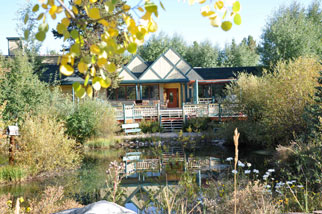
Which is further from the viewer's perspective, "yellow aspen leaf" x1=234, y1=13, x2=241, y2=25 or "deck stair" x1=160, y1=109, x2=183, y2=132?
"deck stair" x1=160, y1=109, x2=183, y2=132

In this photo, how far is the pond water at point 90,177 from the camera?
872cm

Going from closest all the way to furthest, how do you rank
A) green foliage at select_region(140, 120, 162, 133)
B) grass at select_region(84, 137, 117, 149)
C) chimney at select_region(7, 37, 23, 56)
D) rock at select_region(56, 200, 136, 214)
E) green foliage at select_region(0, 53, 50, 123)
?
rock at select_region(56, 200, 136, 214) < green foliage at select_region(0, 53, 50, 123) < grass at select_region(84, 137, 117, 149) < green foliage at select_region(140, 120, 162, 133) < chimney at select_region(7, 37, 23, 56)

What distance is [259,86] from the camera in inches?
621

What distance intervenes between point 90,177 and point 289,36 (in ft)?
80.0

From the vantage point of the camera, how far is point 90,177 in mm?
10961

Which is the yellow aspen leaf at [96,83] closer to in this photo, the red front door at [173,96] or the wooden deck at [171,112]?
the wooden deck at [171,112]

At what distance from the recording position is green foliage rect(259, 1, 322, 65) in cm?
2877

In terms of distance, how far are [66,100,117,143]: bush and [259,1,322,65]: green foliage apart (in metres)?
16.6

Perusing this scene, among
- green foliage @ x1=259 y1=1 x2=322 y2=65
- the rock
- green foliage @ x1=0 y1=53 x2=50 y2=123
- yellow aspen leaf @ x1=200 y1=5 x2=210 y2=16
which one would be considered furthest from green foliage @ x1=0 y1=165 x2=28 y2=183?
green foliage @ x1=259 y1=1 x2=322 y2=65

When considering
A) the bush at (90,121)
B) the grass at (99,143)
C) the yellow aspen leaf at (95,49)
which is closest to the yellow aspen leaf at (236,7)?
the yellow aspen leaf at (95,49)

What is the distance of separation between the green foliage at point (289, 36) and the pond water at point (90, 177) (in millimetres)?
16119

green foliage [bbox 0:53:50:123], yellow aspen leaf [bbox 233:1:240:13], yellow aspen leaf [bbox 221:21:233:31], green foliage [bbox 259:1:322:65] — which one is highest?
green foliage [bbox 259:1:322:65]

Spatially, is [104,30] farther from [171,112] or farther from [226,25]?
[171,112]

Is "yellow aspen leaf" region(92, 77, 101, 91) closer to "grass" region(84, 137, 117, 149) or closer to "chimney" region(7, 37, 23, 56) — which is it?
"grass" region(84, 137, 117, 149)
